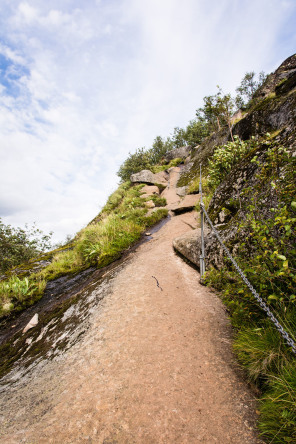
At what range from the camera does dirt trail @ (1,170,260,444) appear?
1.74 meters

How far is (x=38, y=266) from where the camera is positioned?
947 cm

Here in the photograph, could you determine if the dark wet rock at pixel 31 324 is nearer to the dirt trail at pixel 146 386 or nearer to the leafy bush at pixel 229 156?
the dirt trail at pixel 146 386

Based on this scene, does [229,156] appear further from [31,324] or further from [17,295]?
[17,295]

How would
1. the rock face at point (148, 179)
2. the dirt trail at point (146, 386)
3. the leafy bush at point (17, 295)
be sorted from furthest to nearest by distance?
the rock face at point (148, 179) < the leafy bush at point (17, 295) < the dirt trail at point (146, 386)

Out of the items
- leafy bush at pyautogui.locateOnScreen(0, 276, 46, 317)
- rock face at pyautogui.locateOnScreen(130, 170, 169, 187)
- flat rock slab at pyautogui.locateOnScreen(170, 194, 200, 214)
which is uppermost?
rock face at pyautogui.locateOnScreen(130, 170, 169, 187)

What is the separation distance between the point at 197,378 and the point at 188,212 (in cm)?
963

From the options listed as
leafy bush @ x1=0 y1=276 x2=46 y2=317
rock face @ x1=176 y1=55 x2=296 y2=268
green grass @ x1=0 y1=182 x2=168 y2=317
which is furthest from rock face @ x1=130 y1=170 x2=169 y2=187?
leafy bush @ x1=0 y1=276 x2=46 y2=317

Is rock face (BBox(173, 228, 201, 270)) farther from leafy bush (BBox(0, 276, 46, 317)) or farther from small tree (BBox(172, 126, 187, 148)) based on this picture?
small tree (BBox(172, 126, 187, 148))

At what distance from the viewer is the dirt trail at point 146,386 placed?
1.74 m

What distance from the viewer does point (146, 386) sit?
2.17 metres

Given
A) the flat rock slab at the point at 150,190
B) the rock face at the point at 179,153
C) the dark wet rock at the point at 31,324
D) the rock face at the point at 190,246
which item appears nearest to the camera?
the dark wet rock at the point at 31,324

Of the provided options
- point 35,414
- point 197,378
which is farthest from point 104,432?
point 197,378

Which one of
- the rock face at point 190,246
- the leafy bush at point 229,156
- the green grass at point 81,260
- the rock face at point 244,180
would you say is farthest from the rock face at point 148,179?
the rock face at point 190,246

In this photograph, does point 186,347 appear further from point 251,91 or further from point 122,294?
point 251,91
